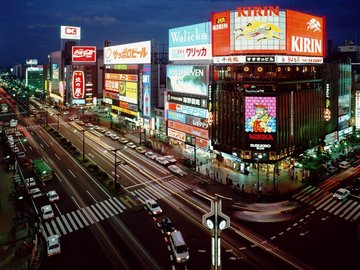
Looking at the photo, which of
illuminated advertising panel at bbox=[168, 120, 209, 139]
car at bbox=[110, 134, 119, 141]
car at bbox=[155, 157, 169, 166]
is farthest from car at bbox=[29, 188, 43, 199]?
car at bbox=[110, 134, 119, 141]

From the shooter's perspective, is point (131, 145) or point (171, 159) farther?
point (131, 145)

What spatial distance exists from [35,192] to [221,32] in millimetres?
40041

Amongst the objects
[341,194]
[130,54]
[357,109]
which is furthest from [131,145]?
[357,109]

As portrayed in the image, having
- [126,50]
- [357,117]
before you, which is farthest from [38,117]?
[357,117]

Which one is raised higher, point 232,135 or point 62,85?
point 62,85

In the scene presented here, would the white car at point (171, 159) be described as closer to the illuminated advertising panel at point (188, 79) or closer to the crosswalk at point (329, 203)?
the illuminated advertising panel at point (188, 79)

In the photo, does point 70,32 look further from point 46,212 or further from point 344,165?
point 344,165

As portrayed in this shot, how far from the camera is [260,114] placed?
178 ft

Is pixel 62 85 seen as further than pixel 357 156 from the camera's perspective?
Yes

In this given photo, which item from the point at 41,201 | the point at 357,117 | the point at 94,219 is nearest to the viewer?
the point at 94,219

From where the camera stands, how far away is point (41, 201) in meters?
46.5

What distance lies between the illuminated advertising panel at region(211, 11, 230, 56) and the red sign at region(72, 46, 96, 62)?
297 ft

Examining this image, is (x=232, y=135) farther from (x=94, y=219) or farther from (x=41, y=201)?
(x=41, y=201)

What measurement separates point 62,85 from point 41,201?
117209mm
